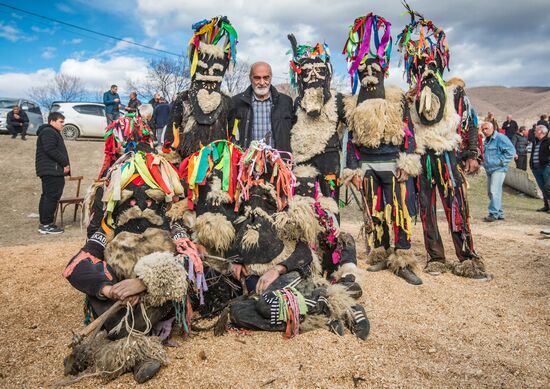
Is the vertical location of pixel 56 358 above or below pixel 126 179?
below

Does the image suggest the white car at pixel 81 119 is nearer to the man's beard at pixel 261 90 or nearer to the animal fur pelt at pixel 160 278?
the man's beard at pixel 261 90

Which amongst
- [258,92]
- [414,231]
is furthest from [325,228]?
[414,231]

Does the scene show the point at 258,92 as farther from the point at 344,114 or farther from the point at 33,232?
the point at 33,232

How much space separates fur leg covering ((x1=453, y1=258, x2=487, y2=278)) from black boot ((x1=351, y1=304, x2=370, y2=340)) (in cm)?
175

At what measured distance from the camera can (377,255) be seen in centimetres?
430

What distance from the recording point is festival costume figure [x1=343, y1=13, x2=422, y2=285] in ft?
12.9

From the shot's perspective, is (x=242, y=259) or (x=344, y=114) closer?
(x=242, y=259)

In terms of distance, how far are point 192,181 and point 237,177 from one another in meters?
0.31

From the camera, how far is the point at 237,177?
10.1 feet

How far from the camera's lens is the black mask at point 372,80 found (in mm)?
4004

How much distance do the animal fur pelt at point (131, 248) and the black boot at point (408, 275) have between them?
2226 mm

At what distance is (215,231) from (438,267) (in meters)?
2.41

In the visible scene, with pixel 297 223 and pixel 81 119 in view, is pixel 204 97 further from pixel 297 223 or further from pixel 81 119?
pixel 81 119

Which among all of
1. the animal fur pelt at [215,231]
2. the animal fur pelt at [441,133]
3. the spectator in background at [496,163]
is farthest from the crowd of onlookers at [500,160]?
the animal fur pelt at [215,231]
